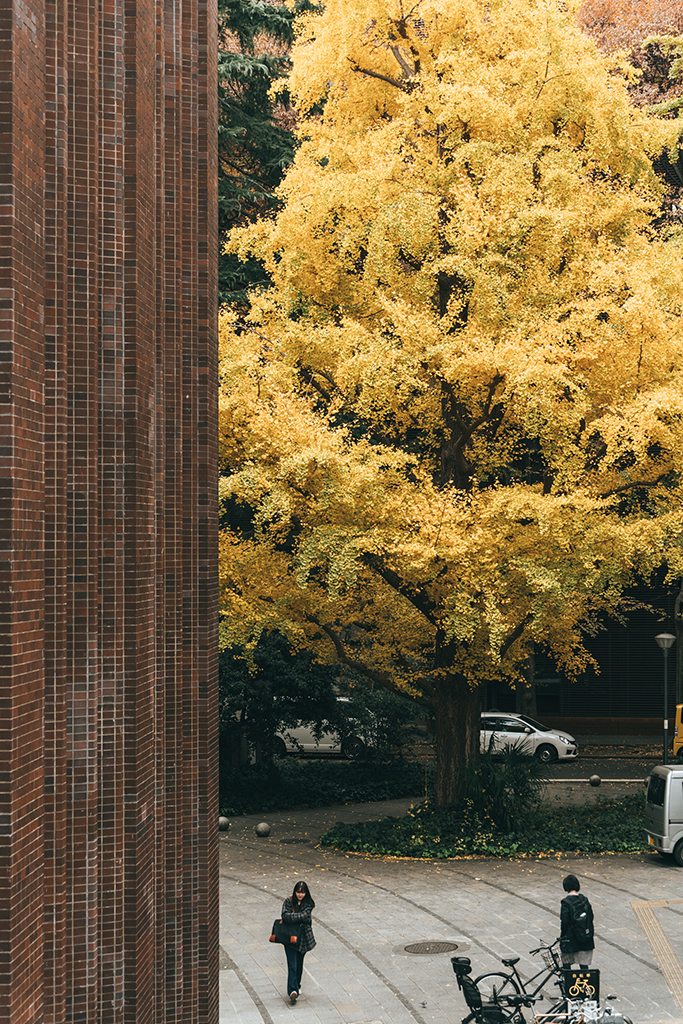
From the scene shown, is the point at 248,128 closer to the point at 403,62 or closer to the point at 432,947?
the point at 403,62

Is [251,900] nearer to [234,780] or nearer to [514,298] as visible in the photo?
[234,780]

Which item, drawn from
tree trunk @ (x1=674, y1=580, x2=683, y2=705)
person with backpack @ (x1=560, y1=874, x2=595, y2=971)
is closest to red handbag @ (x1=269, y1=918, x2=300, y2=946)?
person with backpack @ (x1=560, y1=874, x2=595, y2=971)

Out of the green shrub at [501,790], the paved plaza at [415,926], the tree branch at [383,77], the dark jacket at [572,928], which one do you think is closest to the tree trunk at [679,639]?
the green shrub at [501,790]

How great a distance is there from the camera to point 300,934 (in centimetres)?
1231

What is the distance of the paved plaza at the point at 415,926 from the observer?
12.2 m

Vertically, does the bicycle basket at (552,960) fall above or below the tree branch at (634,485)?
below

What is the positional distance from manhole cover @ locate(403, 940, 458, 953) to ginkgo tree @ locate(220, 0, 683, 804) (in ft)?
14.6

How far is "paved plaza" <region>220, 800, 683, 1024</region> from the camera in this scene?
480 inches

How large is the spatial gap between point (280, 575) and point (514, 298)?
5993 millimetres

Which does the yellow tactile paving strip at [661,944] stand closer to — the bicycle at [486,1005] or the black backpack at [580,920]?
the black backpack at [580,920]

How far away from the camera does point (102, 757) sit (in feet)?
22.5

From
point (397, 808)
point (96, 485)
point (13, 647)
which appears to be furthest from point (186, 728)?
point (397, 808)

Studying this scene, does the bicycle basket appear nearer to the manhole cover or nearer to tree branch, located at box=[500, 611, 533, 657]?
the manhole cover

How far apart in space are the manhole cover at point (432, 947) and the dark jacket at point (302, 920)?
2.16 m
